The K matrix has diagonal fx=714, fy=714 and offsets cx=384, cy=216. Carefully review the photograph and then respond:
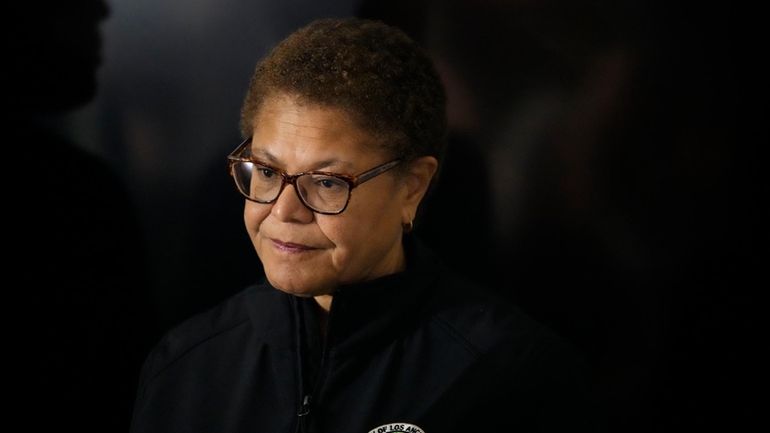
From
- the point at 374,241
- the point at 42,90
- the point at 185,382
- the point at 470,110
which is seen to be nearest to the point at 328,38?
the point at 374,241

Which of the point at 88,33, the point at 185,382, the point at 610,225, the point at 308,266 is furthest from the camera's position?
the point at 88,33

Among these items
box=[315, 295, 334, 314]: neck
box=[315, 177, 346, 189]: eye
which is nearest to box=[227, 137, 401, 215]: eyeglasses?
box=[315, 177, 346, 189]: eye

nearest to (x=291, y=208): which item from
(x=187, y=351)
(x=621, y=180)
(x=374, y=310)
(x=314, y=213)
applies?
(x=314, y=213)

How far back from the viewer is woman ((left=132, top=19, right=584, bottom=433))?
46.1 inches

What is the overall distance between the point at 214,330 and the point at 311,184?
473mm

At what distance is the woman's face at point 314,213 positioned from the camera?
3.79 ft

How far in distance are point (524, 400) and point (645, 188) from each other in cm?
52

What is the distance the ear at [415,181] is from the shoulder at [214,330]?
31cm

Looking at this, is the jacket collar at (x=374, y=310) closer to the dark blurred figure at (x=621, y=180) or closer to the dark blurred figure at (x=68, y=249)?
the dark blurred figure at (x=621, y=180)

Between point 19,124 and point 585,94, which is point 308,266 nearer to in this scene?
point 585,94

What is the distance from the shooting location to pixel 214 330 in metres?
1.47

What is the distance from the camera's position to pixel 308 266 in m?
1.20

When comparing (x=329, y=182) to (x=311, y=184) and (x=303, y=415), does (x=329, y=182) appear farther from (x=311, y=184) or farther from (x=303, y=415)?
(x=303, y=415)

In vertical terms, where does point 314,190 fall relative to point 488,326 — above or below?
above
